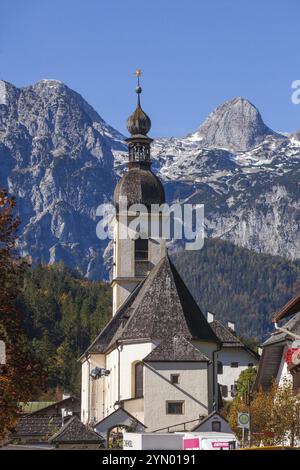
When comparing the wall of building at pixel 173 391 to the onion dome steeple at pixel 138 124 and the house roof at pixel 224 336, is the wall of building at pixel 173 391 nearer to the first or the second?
the onion dome steeple at pixel 138 124

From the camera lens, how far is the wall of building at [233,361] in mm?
114875

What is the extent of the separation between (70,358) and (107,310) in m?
13.2

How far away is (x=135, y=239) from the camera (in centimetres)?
8962

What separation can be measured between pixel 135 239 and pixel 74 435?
33.2m

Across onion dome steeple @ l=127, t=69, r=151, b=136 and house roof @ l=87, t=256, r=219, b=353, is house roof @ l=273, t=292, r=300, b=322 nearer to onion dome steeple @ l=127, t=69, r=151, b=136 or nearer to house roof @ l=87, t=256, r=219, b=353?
house roof @ l=87, t=256, r=219, b=353

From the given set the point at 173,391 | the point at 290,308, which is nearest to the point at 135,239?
the point at 173,391

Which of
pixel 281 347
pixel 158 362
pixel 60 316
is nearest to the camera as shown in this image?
pixel 281 347

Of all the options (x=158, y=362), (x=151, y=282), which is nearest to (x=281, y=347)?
(x=158, y=362)

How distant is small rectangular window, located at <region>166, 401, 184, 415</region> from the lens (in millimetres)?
66625

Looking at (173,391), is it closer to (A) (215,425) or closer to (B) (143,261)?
(A) (215,425)

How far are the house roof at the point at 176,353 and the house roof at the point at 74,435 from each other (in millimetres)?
9171

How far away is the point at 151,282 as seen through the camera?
247ft

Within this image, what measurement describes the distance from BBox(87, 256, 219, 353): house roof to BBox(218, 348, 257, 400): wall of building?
39.8 metres
